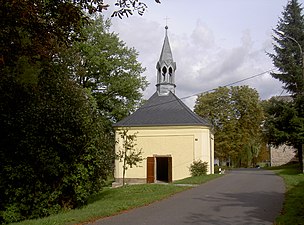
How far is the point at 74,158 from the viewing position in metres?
16.7

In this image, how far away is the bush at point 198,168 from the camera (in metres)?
33.8

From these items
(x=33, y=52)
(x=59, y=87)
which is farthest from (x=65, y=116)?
(x=33, y=52)

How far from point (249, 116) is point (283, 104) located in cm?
2144

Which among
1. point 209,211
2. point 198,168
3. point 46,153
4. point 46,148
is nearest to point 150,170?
point 198,168

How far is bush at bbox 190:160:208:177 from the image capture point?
33781 mm

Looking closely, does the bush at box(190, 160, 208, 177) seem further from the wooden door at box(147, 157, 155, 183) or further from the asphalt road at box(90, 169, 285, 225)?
the asphalt road at box(90, 169, 285, 225)

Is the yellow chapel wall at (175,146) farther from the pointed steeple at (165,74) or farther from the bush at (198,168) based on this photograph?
the pointed steeple at (165,74)

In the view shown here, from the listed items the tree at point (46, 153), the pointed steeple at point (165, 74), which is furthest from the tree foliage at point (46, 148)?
the pointed steeple at point (165, 74)

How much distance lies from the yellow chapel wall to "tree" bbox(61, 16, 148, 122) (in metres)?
3.47

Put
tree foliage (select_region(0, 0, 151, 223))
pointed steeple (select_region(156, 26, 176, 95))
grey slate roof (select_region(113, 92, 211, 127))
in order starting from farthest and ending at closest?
pointed steeple (select_region(156, 26, 176, 95))
grey slate roof (select_region(113, 92, 211, 127))
tree foliage (select_region(0, 0, 151, 223))

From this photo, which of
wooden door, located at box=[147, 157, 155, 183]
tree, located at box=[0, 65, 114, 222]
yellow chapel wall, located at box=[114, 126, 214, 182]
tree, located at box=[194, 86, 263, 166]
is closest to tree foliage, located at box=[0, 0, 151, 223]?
tree, located at box=[0, 65, 114, 222]

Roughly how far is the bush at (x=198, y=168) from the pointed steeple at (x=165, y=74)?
882 centimetres

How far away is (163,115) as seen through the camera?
1469 inches

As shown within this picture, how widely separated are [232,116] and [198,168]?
2095 centimetres
